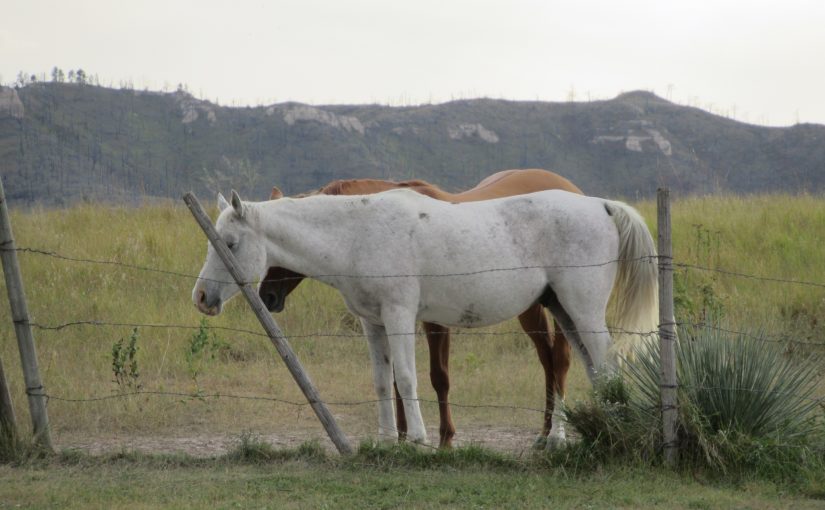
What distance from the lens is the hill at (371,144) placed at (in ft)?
111

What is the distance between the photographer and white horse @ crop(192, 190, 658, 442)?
17.6 feet

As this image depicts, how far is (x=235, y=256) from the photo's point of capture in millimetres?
5363

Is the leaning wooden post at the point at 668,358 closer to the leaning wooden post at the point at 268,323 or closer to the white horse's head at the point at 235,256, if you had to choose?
the leaning wooden post at the point at 268,323

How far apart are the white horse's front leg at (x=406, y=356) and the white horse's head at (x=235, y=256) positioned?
879mm

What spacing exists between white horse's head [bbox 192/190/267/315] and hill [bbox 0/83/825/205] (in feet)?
86.0

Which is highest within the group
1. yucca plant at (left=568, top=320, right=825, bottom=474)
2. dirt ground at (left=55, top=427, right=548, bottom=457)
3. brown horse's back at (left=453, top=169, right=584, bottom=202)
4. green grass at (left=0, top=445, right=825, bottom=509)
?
brown horse's back at (left=453, top=169, right=584, bottom=202)

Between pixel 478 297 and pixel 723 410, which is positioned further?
pixel 478 297

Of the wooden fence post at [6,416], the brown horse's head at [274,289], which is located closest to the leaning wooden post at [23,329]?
the wooden fence post at [6,416]

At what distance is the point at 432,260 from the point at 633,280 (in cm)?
137

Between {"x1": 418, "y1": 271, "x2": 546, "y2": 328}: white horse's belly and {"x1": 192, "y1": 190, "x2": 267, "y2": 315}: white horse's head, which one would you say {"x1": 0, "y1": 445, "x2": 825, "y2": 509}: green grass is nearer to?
{"x1": 418, "y1": 271, "x2": 546, "y2": 328}: white horse's belly

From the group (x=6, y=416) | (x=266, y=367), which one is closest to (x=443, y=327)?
(x=6, y=416)

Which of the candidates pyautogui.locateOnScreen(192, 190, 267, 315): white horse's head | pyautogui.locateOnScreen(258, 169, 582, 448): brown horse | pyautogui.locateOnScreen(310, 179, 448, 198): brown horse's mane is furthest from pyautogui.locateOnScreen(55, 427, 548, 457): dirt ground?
pyautogui.locateOnScreen(310, 179, 448, 198): brown horse's mane

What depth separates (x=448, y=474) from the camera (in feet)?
16.2

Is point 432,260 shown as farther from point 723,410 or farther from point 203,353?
point 203,353
